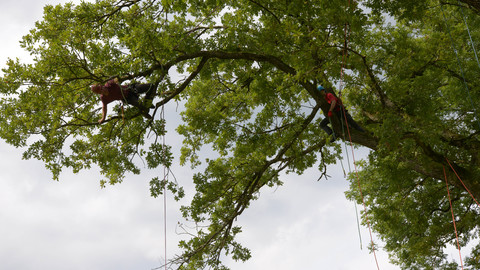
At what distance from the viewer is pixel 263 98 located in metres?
8.20

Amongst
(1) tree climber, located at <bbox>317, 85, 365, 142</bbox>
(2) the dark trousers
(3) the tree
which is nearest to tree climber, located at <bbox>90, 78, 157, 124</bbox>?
(3) the tree


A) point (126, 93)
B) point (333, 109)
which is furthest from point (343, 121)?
point (126, 93)

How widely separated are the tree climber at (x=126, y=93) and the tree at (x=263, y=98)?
190 mm

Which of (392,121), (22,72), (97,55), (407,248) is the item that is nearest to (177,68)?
(97,55)

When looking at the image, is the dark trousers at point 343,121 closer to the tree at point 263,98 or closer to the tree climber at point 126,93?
the tree at point 263,98

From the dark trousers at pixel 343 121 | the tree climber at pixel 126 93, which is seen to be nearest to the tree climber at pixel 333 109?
the dark trousers at pixel 343 121

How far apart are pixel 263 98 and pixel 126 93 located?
9.33ft

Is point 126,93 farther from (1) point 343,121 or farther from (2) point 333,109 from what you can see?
(1) point 343,121

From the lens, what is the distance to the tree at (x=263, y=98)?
20.9 feet

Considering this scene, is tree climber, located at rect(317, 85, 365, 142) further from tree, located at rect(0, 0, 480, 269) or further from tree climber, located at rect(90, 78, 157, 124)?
tree climber, located at rect(90, 78, 157, 124)

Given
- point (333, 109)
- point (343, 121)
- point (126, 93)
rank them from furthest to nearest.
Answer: point (343, 121) → point (333, 109) → point (126, 93)

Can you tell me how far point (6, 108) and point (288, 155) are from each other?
559 cm

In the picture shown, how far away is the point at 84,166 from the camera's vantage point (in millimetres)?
7797

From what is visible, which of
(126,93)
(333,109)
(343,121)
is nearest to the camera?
(126,93)
